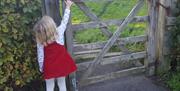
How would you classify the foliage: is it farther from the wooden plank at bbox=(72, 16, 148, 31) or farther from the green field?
the green field

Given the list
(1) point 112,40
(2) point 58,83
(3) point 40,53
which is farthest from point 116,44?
(3) point 40,53

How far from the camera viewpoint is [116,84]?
6117 millimetres

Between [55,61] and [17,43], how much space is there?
2.01ft

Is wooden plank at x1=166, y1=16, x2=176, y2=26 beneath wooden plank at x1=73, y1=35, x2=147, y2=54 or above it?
above

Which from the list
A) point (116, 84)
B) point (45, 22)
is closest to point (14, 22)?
point (45, 22)

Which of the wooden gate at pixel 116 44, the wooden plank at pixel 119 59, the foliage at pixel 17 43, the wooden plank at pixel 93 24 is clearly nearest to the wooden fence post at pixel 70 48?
the wooden gate at pixel 116 44

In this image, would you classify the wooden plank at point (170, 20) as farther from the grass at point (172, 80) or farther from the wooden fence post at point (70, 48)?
the wooden fence post at point (70, 48)

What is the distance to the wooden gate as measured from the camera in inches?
223

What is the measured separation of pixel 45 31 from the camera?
15.4 ft

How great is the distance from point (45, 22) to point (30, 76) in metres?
0.98

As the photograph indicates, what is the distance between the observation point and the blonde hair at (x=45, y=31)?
4.70 m

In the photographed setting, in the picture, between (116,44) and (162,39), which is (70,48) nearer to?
(116,44)

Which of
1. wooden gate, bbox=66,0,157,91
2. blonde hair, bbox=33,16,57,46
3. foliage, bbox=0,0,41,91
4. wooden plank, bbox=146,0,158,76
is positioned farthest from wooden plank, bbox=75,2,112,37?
blonde hair, bbox=33,16,57,46

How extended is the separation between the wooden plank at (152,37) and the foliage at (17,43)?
2023 millimetres
